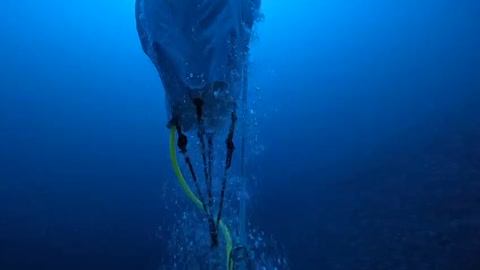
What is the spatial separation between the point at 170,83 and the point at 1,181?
10.00 meters

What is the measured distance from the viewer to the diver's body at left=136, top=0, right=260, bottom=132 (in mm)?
2035

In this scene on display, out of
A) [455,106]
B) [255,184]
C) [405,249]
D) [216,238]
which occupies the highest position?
[455,106]

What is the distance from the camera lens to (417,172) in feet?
27.3

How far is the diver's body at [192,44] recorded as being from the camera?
204 centimetres

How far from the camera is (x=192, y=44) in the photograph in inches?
81.7

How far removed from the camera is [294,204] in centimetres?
954

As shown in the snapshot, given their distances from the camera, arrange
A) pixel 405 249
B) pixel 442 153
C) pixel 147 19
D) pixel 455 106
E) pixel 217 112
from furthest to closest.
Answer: pixel 455 106, pixel 442 153, pixel 405 249, pixel 217 112, pixel 147 19

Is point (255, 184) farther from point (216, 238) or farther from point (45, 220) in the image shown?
point (216, 238)

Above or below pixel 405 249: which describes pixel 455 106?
above

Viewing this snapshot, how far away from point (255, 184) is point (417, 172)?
3.99 metres

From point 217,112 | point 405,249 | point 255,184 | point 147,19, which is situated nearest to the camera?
point 147,19

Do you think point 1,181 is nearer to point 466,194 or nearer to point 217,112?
point 217,112

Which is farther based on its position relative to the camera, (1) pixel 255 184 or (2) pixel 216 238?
(1) pixel 255 184

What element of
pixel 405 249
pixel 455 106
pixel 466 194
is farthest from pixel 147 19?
pixel 455 106
